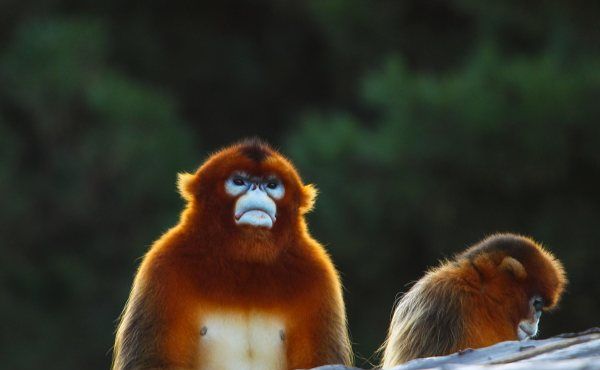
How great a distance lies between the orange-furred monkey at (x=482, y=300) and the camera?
5996 millimetres

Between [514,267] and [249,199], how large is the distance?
1403 millimetres

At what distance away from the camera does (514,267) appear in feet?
19.8

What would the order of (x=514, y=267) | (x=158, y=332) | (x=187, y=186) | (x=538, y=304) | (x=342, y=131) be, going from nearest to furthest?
1. (x=158, y=332)
2. (x=187, y=186)
3. (x=514, y=267)
4. (x=538, y=304)
5. (x=342, y=131)

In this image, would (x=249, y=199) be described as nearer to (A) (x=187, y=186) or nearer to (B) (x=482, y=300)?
(A) (x=187, y=186)

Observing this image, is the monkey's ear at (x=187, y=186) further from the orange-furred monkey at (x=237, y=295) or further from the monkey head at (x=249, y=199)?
the orange-furred monkey at (x=237, y=295)

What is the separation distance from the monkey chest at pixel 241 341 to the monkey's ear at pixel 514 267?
1.28 metres

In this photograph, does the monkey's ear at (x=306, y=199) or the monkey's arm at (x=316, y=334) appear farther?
the monkey's ear at (x=306, y=199)

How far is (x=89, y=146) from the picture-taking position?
14.5 metres

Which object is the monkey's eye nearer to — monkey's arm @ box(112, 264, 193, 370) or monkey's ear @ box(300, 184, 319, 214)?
monkey's ear @ box(300, 184, 319, 214)

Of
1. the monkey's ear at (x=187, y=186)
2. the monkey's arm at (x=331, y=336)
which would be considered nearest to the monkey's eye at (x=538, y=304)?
the monkey's arm at (x=331, y=336)

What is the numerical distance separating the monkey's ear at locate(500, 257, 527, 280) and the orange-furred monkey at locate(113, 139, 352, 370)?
1042mm

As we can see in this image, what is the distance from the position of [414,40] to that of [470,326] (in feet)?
30.6

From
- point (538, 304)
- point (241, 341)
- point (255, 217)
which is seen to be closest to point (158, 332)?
point (241, 341)

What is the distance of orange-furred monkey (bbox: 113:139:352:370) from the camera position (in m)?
5.16
